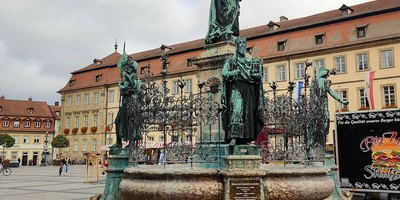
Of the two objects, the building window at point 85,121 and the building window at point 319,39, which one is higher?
the building window at point 319,39

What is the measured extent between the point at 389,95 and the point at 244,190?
31745 millimetres

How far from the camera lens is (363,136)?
12695 mm

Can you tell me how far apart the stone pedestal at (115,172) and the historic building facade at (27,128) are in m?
57.7

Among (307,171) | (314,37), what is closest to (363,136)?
(307,171)

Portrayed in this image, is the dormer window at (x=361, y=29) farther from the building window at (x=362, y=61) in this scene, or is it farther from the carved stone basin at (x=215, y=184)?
the carved stone basin at (x=215, y=184)

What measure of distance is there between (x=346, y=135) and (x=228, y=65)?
23.3 ft

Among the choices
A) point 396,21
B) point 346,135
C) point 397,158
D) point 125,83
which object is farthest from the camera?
point 396,21

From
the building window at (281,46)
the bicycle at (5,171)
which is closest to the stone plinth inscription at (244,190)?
the bicycle at (5,171)

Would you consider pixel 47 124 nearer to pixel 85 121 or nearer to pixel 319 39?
pixel 85 121

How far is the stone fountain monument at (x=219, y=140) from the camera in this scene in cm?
661

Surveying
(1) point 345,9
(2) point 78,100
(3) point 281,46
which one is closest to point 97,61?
(2) point 78,100

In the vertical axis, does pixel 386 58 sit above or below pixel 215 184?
above

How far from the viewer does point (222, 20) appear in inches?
389

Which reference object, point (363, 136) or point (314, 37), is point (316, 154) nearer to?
point (363, 136)
